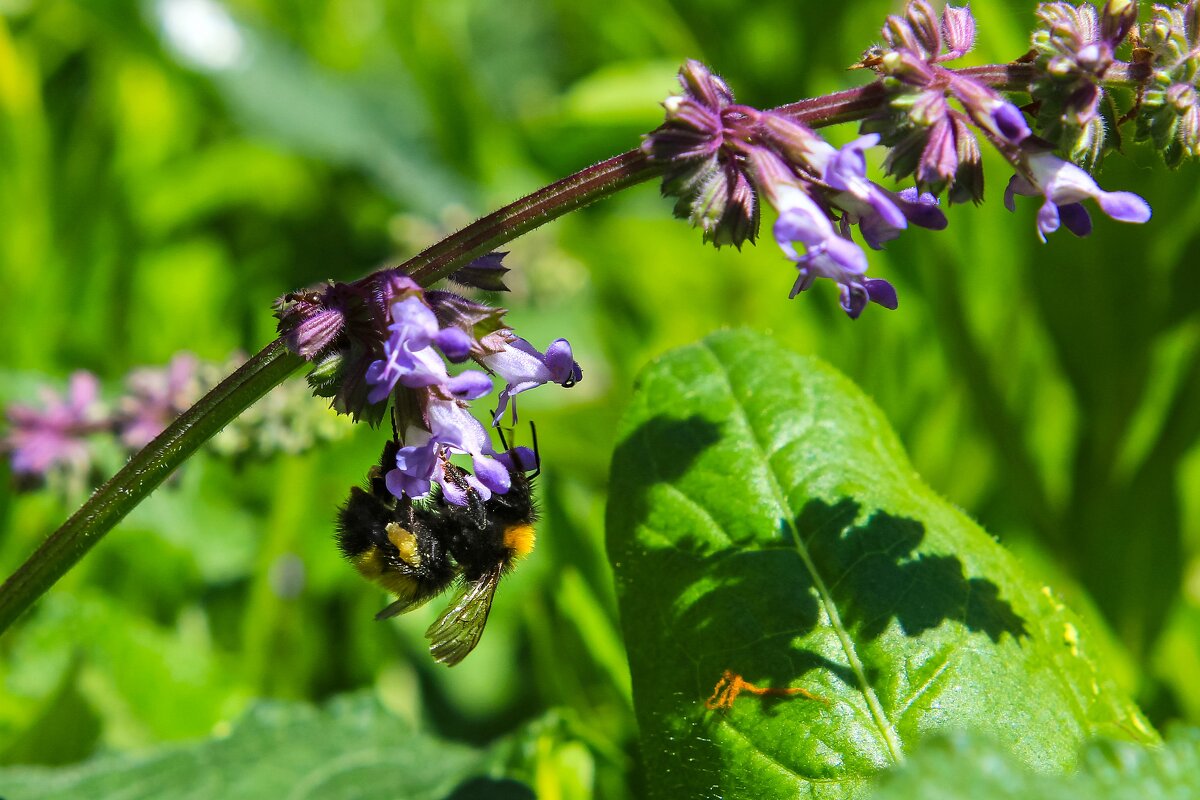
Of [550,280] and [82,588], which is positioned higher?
[550,280]

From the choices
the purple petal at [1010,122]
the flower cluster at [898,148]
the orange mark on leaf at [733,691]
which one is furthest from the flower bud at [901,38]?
the orange mark on leaf at [733,691]

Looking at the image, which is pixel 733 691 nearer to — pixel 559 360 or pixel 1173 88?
pixel 559 360

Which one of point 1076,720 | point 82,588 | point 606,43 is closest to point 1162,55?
point 1076,720

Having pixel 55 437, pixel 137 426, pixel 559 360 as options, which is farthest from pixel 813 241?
pixel 55 437

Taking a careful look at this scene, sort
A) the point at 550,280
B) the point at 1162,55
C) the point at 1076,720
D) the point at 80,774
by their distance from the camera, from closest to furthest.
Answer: the point at 1162,55 → the point at 1076,720 → the point at 80,774 → the point at 550,280

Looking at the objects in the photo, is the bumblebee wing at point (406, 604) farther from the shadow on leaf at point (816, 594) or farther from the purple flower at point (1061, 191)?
the purple flower at point (1061, 191)

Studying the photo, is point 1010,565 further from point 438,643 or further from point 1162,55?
point 438,643

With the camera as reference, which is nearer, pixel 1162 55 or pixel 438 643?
pixel 1162 55

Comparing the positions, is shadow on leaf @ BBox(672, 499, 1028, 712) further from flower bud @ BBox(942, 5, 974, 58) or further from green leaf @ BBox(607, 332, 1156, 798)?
flower bud @ BBox(942, 5, 974, 58)
